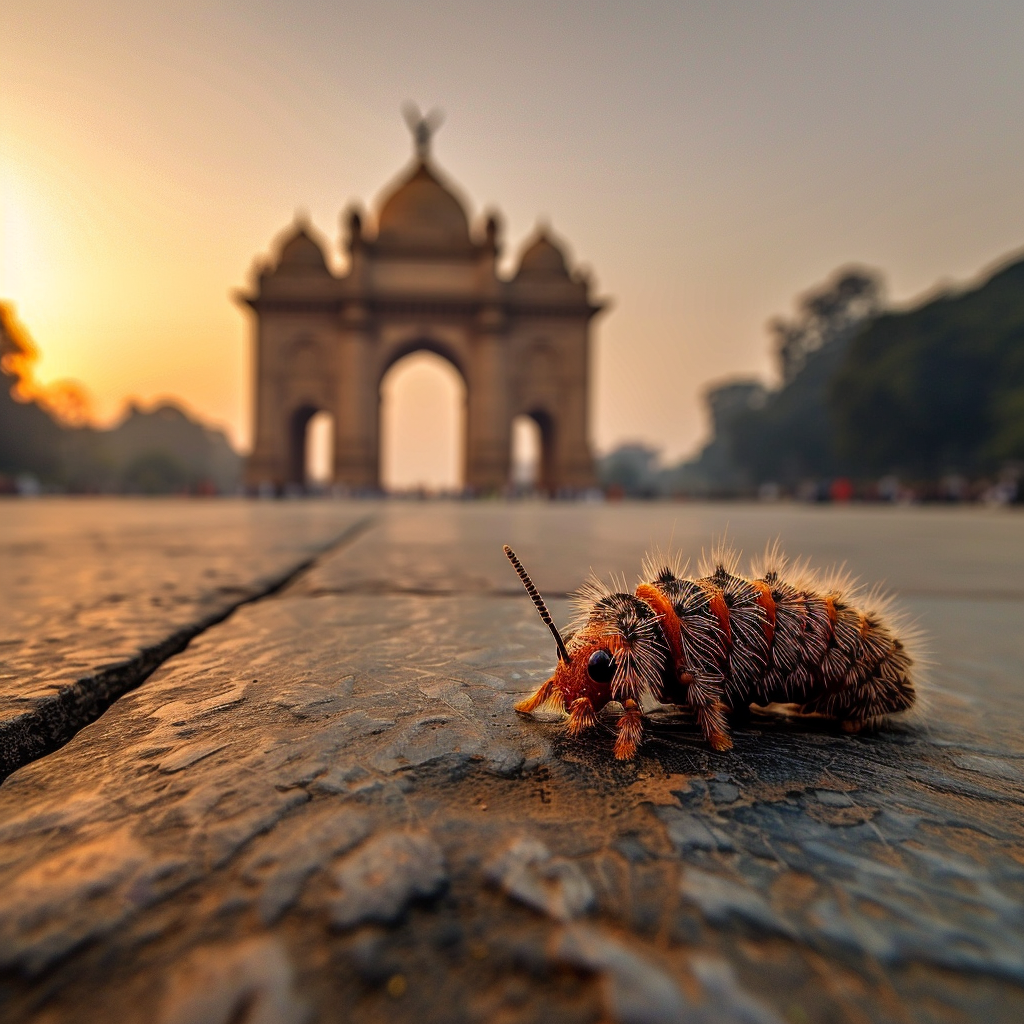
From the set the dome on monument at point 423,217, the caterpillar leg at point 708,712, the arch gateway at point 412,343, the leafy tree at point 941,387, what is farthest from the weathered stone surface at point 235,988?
the leafy tree at point 941,387

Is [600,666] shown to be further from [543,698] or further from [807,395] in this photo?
[807,395]

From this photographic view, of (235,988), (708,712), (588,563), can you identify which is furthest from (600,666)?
Answer: (588,563)

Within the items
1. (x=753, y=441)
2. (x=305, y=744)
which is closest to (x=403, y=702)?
(x=305, y=744)

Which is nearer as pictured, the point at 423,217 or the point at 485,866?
the point at 485,866

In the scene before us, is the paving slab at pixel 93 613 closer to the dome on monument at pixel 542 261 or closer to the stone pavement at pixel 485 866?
the stone pavement at pixel 485 866

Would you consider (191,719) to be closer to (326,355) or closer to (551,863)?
(551,863)

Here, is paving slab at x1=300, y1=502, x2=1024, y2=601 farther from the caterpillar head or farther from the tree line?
the tree line

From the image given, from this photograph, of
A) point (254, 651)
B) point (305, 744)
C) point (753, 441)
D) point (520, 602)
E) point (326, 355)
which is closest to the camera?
point (305, 744)
